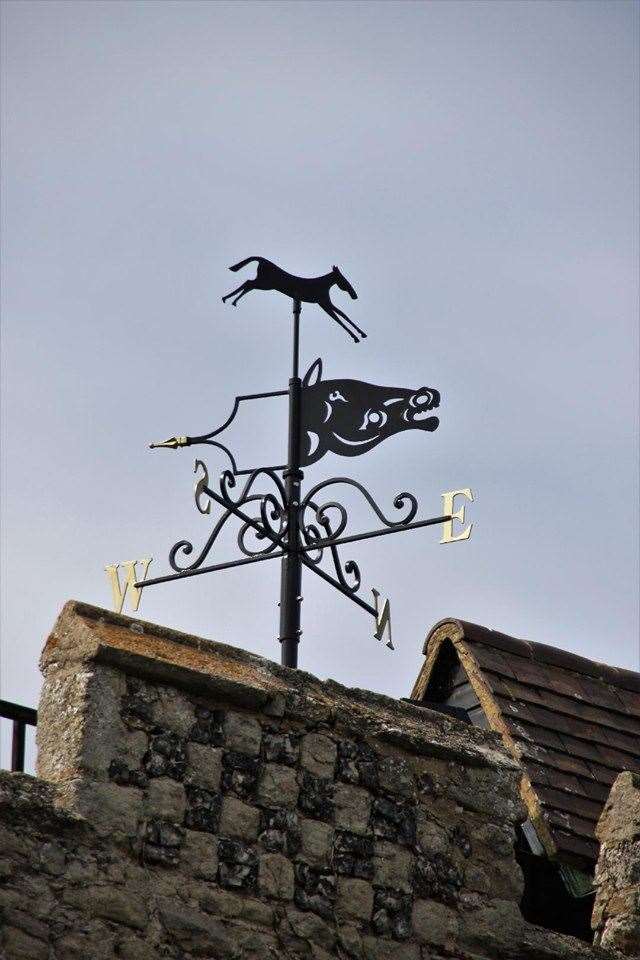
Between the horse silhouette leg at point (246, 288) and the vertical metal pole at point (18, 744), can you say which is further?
the horse silhouette leg at point (246, 288)

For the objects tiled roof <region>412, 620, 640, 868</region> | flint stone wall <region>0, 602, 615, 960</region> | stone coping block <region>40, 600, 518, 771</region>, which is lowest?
flint stone wall <region>0, 602, 615, 960</region>

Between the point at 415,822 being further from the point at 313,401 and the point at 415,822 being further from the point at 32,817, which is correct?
the point at 313,401

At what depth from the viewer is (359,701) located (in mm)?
6480

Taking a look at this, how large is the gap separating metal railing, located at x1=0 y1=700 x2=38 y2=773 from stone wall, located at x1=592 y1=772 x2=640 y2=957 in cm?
228

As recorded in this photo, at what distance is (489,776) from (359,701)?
56cm

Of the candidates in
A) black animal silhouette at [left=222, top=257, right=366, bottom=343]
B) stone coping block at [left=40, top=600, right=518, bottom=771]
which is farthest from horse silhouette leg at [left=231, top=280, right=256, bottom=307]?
stone coping block at [left=40, top=600, right=518, bottom=771]

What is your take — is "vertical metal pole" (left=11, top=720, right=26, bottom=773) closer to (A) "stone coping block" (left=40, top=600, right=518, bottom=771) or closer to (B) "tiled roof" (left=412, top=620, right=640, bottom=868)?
(A) "stone coping block" (left=40, top=600, right=518, bottom=771)

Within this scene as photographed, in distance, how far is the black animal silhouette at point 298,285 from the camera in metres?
8.18

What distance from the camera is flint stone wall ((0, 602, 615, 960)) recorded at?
5.47 meters

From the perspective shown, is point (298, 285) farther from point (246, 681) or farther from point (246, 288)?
point (246, 681)

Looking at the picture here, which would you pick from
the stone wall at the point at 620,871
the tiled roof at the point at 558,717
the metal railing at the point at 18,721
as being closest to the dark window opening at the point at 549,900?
the tiled roof at the point at 558,717

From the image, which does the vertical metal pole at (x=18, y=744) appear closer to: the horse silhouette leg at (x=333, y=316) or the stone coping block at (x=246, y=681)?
the stone coping block at (x=246, y=681)

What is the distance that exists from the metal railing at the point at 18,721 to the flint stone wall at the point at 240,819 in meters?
0.07

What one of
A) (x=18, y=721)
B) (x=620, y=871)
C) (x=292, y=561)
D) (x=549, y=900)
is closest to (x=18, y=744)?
(x=18, y=721)
